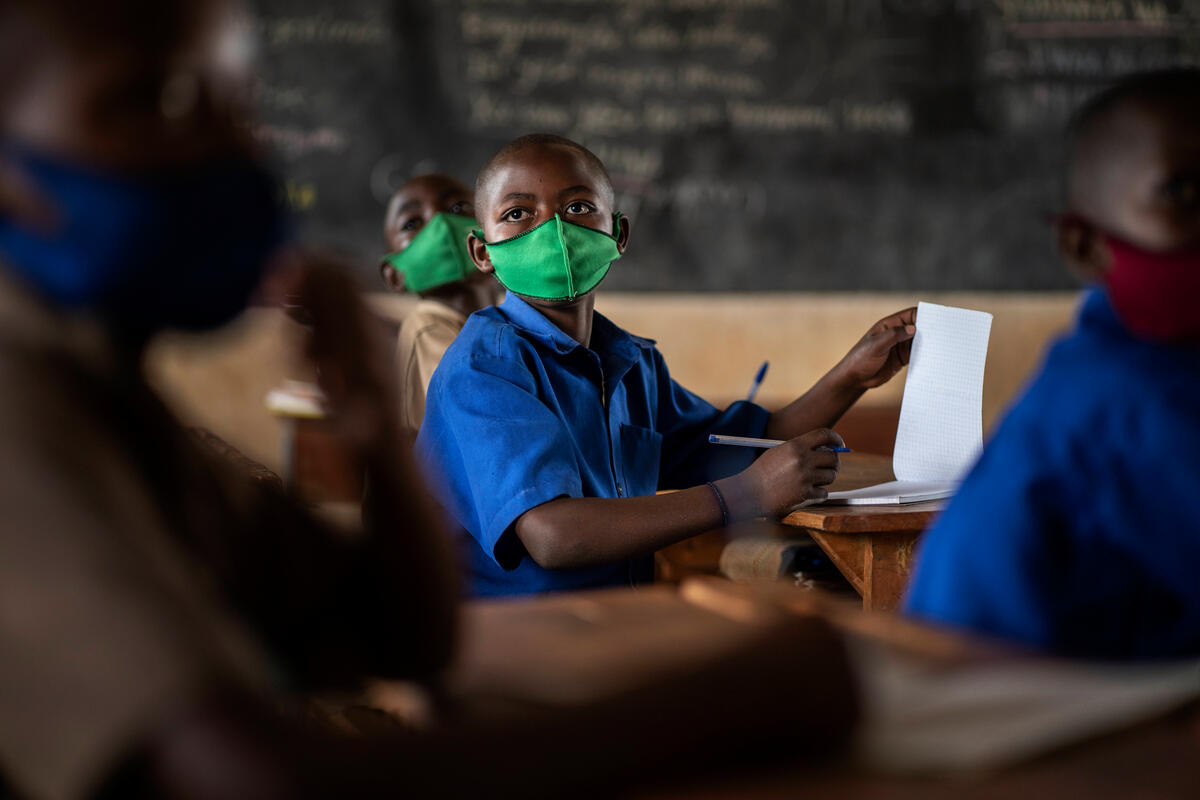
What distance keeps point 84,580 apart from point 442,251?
7.97 ft

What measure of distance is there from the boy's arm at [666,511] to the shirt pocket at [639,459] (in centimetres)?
25

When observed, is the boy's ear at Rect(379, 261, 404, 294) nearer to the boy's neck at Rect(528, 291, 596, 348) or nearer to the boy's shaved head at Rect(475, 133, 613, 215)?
the boy's shaved head at Rect(475, 133, 613, 215)

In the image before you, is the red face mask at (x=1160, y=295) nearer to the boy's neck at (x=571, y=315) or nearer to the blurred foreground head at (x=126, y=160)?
the blurred foreground head at (x=126, y=160)

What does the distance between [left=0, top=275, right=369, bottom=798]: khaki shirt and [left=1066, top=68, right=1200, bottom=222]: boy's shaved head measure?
1.00 m

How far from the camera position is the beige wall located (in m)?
4.78

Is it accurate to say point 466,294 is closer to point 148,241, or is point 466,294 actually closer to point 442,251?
point 442,251

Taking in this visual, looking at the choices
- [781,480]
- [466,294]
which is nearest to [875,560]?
[781,480]

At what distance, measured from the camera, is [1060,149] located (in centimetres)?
515

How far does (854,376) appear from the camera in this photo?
2174 millimetres

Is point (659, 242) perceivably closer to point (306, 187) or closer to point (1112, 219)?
point (306, 187)

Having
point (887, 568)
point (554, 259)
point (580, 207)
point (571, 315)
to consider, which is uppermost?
point (580, 207)

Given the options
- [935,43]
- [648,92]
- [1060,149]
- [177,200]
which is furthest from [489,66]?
[177,200]

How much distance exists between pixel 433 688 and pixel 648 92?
435 centimetres

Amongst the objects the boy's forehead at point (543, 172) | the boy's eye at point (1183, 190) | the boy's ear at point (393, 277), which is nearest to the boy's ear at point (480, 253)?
the boy's forehead at point (543, 172)
